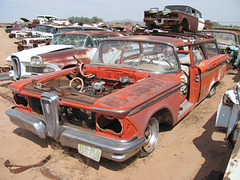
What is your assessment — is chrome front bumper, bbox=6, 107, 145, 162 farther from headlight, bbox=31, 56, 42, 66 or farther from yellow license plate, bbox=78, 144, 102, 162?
headlight, bbox=31, 56, 42, 66

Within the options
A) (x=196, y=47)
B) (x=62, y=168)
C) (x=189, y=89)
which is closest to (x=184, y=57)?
(x=196, y=47)

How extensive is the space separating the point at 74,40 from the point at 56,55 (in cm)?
143

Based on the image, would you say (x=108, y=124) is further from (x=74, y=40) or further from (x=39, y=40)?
(x=39, y=40)

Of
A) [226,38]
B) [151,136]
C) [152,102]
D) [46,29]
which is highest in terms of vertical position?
[46,29]

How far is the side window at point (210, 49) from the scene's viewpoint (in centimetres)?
522

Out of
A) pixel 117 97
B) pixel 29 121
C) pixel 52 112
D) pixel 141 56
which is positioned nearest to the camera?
pixel 117 97

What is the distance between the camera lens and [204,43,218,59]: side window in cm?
522

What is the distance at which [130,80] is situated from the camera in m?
3.65

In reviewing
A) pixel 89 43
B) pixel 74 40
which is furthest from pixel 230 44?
pixel 74 40

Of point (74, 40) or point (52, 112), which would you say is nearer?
point (52, 112)

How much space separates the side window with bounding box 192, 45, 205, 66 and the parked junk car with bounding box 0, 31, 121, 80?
3211 millimetres

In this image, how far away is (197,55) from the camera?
4.68 meters

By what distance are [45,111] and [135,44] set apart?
84.7 inches

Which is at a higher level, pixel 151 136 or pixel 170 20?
pixel 170 20
